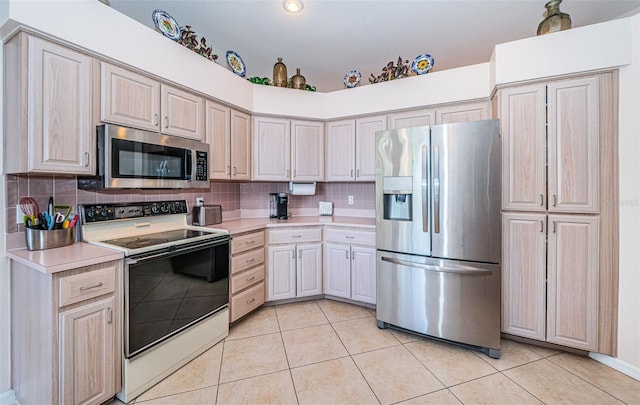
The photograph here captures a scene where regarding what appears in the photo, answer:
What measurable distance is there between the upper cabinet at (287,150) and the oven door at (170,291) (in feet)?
3.50

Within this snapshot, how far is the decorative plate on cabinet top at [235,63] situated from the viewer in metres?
2.71

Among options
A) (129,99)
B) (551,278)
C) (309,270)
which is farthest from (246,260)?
(551,278)

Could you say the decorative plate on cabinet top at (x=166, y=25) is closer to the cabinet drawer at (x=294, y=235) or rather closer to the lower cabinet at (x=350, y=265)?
the cabinet drawer at (x=294, y=235)

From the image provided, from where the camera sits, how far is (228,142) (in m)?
2.70

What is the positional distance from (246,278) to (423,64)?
2.71 m

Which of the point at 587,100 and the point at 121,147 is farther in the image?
the point at 587,100

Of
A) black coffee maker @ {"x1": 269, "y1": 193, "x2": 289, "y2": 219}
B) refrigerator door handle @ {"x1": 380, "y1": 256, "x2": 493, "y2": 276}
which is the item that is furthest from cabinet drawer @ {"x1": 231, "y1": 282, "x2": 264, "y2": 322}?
refrigerator door handle @ {"x1": 380, "y1": 256, "x2": 493, "y2": 276}

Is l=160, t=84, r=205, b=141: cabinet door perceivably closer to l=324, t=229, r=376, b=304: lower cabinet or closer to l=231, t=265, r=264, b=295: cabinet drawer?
l=231, t=265, r=264, b=295: cabinet drawer

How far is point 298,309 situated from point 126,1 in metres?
3.07

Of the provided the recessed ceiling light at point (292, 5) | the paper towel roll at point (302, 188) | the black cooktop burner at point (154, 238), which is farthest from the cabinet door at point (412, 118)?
the black cooktop burner at point (154, 238)

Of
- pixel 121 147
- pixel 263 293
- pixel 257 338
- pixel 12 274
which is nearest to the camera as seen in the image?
pixel 12 274

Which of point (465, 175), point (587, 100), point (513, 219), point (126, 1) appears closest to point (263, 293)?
point (465, 175)

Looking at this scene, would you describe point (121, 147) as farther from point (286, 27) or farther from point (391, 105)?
point (391, 105)

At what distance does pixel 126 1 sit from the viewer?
7.00ft
